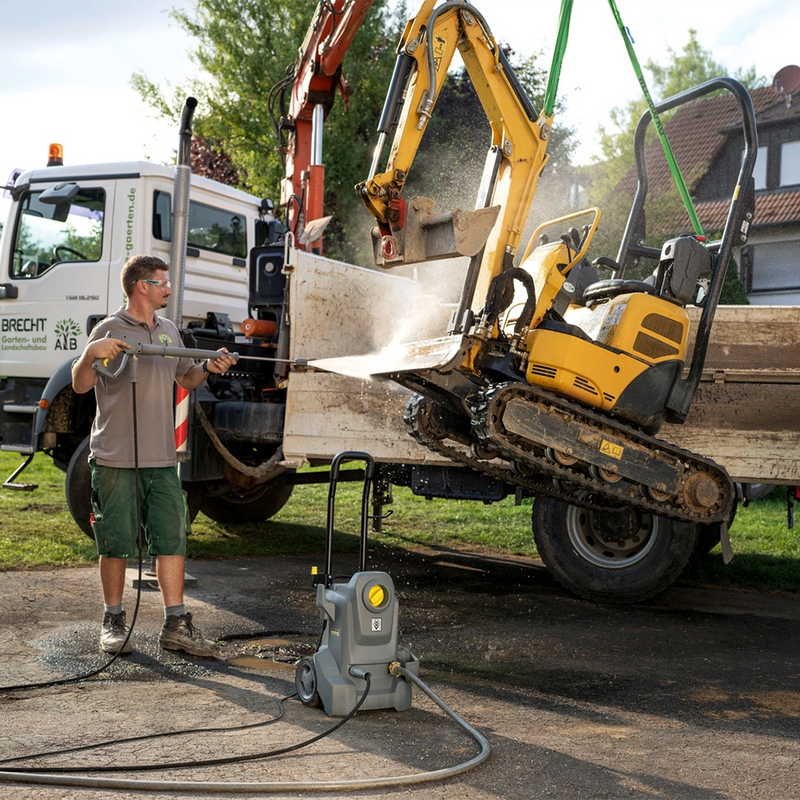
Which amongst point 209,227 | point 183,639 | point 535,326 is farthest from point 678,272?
point 209,227

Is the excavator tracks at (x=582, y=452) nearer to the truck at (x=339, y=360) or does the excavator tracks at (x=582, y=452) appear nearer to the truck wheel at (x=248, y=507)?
the truck at (x=339, y=360)

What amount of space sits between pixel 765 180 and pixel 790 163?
69 centimetres

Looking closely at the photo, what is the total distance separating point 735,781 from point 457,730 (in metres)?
1.03

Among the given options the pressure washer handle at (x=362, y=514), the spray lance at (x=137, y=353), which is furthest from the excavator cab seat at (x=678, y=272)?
the spray lance at (x=137, y=353)

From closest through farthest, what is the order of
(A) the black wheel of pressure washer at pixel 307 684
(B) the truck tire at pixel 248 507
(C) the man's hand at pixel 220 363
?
(A) the black wheel of pressure washer at pixel 307 684, (C) the man's hand at pixel 220 363, (B) the truck tire at pixel 248 507

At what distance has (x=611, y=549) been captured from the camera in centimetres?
653

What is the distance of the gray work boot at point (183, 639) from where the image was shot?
16.2 feet

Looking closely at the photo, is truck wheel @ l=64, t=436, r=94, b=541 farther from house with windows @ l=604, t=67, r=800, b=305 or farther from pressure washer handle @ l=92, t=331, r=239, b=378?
house with windows @ l=604, t=67, r=800, b=305

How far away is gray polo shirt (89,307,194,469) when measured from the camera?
5.00m

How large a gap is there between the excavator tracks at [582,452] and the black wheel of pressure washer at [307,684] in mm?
1810

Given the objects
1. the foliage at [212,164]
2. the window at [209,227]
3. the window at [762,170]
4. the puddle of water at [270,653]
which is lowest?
the puddle of water at [270,653]

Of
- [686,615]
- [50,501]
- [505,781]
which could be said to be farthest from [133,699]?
[50,501]

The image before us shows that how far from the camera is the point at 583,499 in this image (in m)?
6.40

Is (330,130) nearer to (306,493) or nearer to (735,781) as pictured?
(306,493)
